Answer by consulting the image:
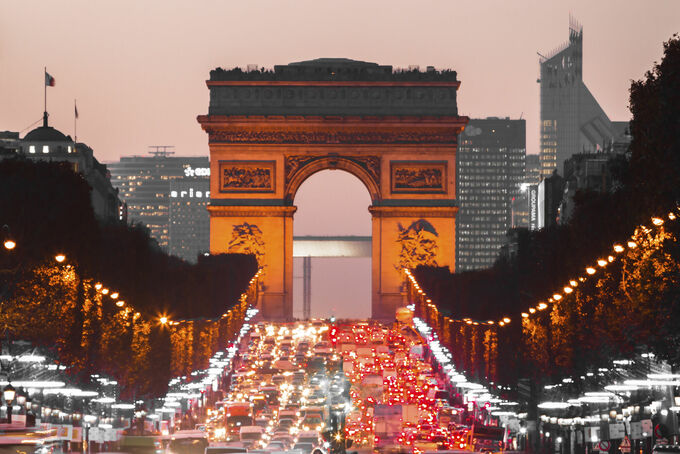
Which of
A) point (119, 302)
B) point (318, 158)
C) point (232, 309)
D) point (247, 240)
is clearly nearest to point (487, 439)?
point (119, 302)

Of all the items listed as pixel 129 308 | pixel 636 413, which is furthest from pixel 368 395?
pixel 636 413

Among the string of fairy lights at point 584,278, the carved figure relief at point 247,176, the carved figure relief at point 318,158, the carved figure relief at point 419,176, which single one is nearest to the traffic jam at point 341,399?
the string of fairy lights at point 584,278

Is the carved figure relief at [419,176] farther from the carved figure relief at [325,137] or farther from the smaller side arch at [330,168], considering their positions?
the carved figure relief at [325,137]

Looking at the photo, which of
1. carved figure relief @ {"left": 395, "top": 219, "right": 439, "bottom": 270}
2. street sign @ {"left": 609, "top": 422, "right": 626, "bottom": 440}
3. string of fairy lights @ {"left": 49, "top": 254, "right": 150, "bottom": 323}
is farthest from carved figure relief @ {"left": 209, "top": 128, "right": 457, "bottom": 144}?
street sign @ {"left": 609, "top": 422, "right": 626, "bottom": 440}

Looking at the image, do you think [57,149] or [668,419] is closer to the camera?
[668,419]

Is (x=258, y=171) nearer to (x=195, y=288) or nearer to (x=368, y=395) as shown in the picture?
(x=195, y=288)

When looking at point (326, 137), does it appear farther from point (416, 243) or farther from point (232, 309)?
point (232, 309)
